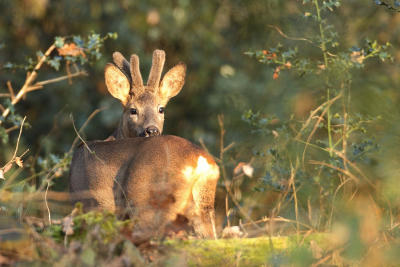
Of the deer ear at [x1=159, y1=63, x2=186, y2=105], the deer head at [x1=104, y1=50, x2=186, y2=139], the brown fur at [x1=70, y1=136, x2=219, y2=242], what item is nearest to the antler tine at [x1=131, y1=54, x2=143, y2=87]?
the deer head at [x1=104, y1=50, x2=186, y2=139]

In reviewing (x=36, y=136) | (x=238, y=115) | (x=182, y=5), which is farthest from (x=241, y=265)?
(x=36, y=136)

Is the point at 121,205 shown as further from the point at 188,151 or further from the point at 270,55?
the point at 270,55

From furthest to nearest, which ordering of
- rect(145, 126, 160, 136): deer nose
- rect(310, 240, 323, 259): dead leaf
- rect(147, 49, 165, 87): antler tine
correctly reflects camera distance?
1. rect(147, 49, 165, 87): antler tine
2. rect(145, 126, 160, 136): deer nose
3. rect(310, 240, 323, 259): dead leaf

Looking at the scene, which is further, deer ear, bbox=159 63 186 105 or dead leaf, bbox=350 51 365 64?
deer ear, bbox=159 63 186 105

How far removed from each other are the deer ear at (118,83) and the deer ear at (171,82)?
18.9 inches

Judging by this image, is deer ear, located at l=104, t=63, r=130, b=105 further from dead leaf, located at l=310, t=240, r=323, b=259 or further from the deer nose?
dead leaf, located at l=310, t=240, r=323, b=259

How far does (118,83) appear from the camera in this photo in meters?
8.95

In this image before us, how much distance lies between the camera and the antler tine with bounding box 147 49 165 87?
8.79m

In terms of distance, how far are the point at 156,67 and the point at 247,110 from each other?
47.9 inches

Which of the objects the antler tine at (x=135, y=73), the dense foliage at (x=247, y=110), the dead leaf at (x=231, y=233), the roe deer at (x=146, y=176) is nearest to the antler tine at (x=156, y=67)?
the antler tine at (x=135, y=73)

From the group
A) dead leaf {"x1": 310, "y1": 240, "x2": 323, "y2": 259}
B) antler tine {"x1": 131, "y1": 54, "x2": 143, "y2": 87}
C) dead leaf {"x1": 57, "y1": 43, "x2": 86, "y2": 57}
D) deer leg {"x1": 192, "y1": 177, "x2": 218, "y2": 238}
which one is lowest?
deer leg {"x1": 192, "y1": 177, "x2": 218, "y2": 238}

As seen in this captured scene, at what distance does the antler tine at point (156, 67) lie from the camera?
8789mm

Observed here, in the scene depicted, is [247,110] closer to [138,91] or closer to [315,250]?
[138,91]

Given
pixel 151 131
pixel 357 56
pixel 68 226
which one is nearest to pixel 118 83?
pixel 151 131
